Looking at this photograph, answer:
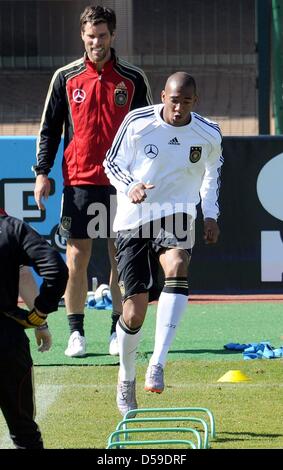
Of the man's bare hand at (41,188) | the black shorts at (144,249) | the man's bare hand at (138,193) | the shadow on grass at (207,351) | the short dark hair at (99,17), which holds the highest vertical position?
the short dark hair at (99,17)

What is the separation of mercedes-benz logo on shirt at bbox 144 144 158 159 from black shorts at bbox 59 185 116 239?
1828 millimetres

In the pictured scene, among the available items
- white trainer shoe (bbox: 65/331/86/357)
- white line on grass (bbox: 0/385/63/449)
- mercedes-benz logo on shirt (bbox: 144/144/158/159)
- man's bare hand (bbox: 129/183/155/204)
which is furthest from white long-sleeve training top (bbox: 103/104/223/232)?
white trainer shoe (bbox: 65/331/86/357)

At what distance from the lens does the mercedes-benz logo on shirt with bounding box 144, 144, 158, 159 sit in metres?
7.86

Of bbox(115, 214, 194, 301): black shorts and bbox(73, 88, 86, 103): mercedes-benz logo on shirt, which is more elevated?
bbox(73, 88, 86, 103): mercedes-benz logo on shirt

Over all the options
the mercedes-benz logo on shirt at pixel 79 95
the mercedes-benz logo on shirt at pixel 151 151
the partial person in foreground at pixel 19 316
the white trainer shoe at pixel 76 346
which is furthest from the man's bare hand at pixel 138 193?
the white trainer shoe at pixel 76 346

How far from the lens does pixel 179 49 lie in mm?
23625

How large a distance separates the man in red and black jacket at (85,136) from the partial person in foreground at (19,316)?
375 cm

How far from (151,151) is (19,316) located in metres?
2.28

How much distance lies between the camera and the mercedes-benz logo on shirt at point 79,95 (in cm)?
971

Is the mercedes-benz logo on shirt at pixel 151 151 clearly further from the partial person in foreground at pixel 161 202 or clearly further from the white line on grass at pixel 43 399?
the white line on grass at pixel 43 399

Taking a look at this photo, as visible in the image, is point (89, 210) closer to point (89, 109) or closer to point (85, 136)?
point (85, 136)

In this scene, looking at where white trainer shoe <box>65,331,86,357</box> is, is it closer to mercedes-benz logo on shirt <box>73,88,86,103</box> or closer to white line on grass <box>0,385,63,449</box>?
white line on grass <box>0,385,63,449</box>

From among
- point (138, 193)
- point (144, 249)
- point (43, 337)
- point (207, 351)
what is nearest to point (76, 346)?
point (207, 351)
